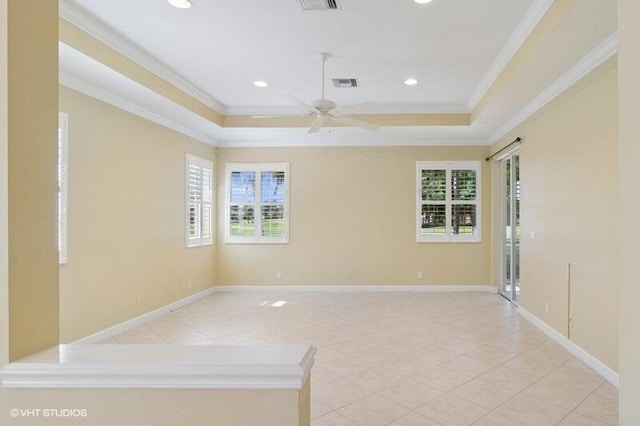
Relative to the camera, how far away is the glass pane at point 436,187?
24.0ft

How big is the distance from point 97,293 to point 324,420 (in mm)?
3048

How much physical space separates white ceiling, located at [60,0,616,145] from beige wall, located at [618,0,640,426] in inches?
78.8

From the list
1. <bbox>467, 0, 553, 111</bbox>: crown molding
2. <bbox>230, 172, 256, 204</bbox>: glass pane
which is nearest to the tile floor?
<bbox>230, 172, 256, 204</bbox>: glass pane

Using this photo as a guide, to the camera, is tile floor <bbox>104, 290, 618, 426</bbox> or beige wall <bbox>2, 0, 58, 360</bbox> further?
tile floor <bbox>104, 290, 618, 426</bbox>

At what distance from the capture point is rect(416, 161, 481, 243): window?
7277 mm

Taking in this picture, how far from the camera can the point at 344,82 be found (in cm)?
501

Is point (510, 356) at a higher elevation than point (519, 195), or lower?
lower

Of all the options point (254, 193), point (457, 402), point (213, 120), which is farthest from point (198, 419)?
point (254, 193)

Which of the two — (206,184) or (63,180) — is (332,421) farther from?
(206,184)

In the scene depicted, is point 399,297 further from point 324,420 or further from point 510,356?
point 324,420

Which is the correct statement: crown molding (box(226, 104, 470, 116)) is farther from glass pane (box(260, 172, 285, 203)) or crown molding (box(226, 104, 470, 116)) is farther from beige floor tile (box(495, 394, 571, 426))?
beige floor tile (box(495, 394, 571, 426))

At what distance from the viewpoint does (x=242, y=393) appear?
3.70 feet

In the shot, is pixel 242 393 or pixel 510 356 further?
pixel 510 356

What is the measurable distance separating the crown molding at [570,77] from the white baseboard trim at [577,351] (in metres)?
2.59
